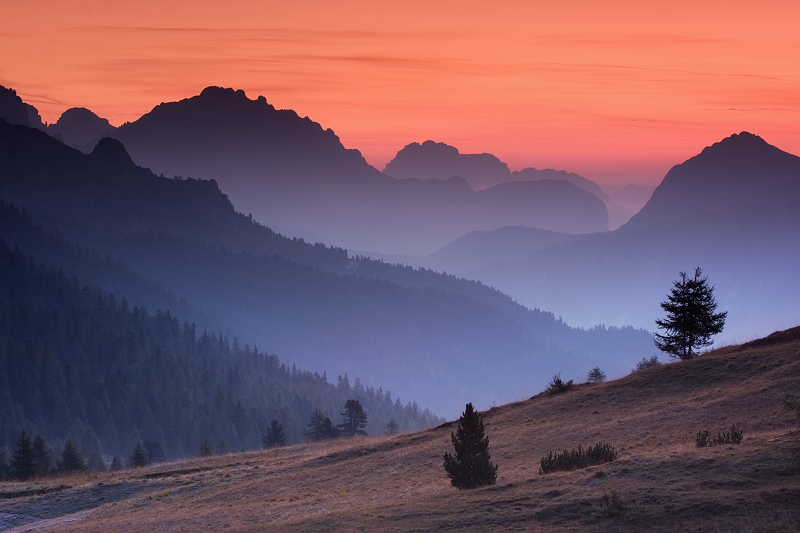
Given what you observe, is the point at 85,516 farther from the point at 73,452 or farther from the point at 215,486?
the point at 73,452

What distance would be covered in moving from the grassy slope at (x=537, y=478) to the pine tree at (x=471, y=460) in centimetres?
74

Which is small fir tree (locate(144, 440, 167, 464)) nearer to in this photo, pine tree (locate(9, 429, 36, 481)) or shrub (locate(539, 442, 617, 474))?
pine tree (locate(9, 429, 36, 481))

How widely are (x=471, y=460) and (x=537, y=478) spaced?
2.39 meters

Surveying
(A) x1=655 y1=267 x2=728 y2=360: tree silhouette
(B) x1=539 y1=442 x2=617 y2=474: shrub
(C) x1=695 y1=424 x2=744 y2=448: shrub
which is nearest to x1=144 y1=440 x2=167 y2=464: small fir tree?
(A) x1=655 y1=267 x2=728 y2=360: tree silhouette

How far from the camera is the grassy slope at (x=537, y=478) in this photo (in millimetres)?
21500

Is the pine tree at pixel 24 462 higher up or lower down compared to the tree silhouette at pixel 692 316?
lower down

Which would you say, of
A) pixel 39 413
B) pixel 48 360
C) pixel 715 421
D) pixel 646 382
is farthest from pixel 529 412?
pixel 48 360

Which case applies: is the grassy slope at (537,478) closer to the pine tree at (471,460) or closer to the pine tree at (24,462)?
the pine tree at (471,460)

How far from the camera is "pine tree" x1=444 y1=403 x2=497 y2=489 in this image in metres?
26.9

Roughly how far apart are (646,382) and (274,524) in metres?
26.0

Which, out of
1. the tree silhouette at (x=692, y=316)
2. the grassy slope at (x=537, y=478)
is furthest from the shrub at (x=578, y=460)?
the tree silhouette at (x=692, y=316)

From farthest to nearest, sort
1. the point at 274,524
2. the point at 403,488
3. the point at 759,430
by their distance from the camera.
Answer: the point at 403,488 < the point at 759,430 < the point at 274,524

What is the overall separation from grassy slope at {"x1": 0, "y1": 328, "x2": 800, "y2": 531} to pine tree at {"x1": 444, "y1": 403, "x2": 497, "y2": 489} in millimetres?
739

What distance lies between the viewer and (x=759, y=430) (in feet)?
96.9
